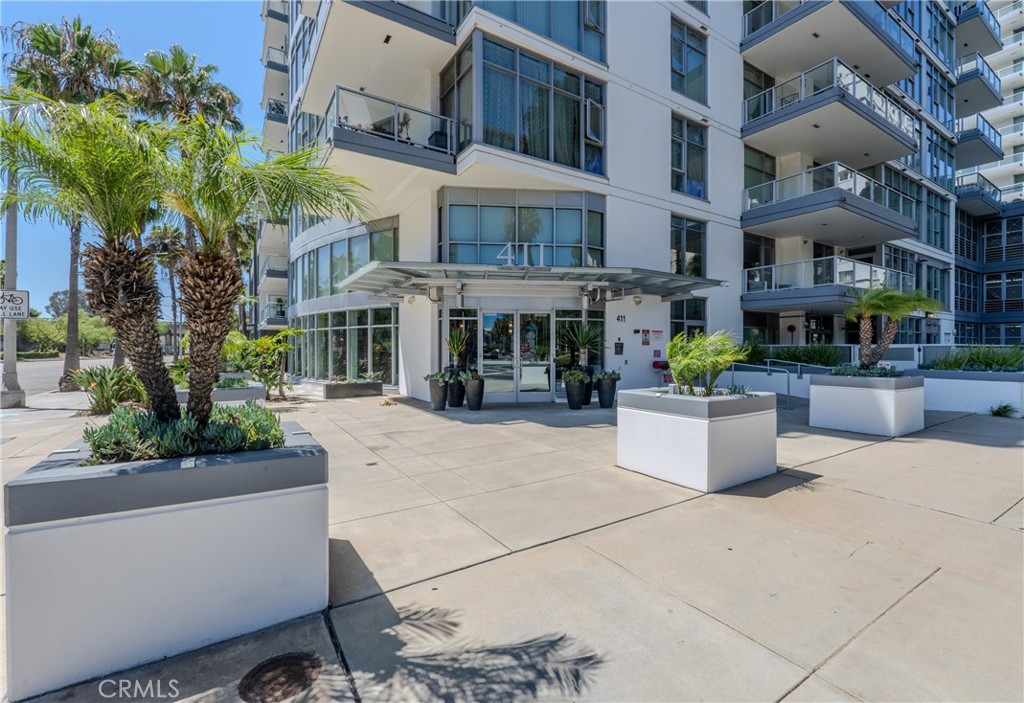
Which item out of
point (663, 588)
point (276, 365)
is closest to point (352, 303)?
point (276, 365)

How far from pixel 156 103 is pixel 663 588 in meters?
24.9

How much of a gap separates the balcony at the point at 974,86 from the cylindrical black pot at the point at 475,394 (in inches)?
1268

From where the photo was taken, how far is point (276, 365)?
50.3ft

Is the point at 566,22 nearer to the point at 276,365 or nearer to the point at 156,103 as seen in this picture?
the point at 276,365

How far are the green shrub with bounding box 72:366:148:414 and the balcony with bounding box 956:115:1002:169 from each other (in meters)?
39.2

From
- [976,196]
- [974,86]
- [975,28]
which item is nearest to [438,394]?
[976,196]

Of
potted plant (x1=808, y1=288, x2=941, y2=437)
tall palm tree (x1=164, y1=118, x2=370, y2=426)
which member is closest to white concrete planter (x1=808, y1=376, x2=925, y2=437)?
potted plant (x1=808, y1=288, x2=941, y2=437)

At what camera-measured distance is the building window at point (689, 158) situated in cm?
1625

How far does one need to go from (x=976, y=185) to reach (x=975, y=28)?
8.18m

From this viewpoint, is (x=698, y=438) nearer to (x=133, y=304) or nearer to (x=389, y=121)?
(x=133, y=304)

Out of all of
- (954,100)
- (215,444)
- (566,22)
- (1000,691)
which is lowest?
(1000,691)

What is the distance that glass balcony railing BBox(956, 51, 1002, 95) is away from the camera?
25750 mm

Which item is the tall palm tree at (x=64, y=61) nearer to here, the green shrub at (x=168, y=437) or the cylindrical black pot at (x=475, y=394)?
the cylindrical black pot at (x=475, y=394)

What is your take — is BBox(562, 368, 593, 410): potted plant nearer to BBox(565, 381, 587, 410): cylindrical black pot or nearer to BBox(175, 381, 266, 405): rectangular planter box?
BBox(565, 381, 587, 410): cylindrical black pot
